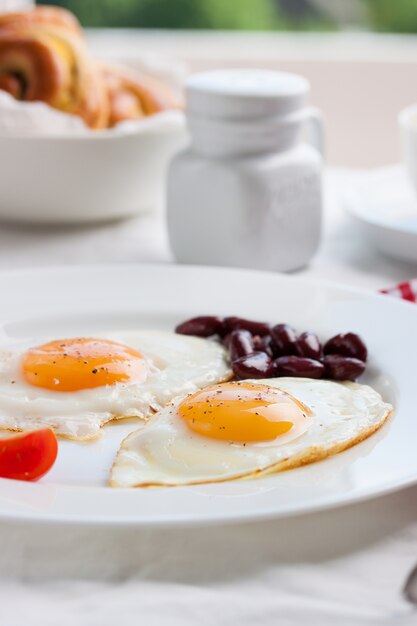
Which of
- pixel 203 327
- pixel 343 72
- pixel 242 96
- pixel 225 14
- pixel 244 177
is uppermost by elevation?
pixel 242 96

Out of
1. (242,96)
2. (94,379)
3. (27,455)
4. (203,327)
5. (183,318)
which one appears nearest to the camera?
(27,455)

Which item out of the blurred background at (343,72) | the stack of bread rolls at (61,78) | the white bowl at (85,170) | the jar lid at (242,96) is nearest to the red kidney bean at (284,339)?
the jar lid at (242,96)

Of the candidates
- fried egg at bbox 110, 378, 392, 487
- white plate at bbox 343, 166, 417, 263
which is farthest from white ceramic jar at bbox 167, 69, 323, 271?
fried egg at bbox 110, 378, 392, 487

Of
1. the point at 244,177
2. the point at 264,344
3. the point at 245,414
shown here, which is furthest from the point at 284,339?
the point at 244,177

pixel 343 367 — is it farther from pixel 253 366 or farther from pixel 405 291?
pixel 405 291

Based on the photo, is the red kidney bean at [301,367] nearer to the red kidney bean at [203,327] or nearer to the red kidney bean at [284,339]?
the red kidney bean at [284,339]

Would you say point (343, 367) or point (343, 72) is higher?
point (343, 367)

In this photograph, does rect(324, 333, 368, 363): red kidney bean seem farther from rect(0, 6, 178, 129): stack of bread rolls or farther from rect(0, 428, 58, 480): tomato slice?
rect(0, 6, 178, 129): stack of bread rolls
